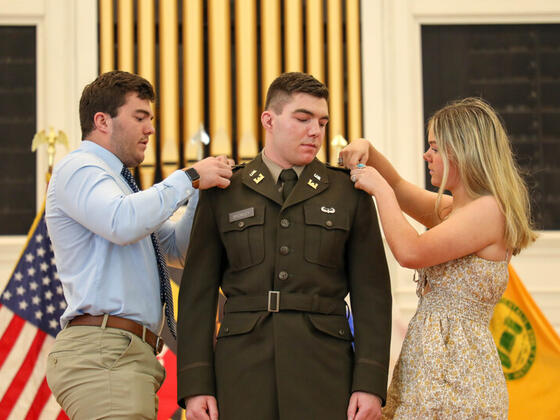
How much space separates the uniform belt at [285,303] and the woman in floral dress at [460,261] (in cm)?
27

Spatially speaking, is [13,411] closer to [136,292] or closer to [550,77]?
[136,292]

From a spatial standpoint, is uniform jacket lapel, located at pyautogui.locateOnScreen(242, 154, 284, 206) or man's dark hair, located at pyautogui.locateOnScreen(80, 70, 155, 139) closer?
uniform jacket lapel, located at pyautogui.locateOnScreen(242, 154, 284, 206)

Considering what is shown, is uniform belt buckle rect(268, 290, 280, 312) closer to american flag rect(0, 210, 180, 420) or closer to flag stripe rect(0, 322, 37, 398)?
american flag rect(0, 210, 180, 420)

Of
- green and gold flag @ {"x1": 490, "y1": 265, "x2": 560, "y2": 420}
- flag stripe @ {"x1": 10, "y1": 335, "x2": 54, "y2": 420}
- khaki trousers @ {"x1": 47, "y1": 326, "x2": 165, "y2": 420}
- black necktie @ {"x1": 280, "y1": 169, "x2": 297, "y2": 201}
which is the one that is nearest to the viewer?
khaki trousers @ {"x1": 47, "y1": 326, "x2": 165, "y2": 420}

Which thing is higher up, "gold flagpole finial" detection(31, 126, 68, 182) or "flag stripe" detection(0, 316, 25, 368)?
"gold flagpole finial" detection(31, 126, 68, 182)

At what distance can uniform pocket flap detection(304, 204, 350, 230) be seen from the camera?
242cm

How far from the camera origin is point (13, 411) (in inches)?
153

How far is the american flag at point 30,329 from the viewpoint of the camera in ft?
12.8

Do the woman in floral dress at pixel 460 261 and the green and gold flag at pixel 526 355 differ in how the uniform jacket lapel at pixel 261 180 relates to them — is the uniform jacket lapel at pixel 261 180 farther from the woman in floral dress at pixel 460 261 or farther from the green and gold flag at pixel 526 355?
the green and gold flag at pixel 526 355

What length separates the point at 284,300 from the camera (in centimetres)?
235

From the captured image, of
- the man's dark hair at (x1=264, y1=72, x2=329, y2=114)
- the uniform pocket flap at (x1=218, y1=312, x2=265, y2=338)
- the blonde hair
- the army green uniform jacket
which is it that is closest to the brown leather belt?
the army green uniform jacket

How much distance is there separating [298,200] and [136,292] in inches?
21.9

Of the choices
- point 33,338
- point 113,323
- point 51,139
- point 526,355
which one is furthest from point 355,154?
point 51,139

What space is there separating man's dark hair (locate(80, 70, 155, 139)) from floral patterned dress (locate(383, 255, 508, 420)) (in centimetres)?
111
